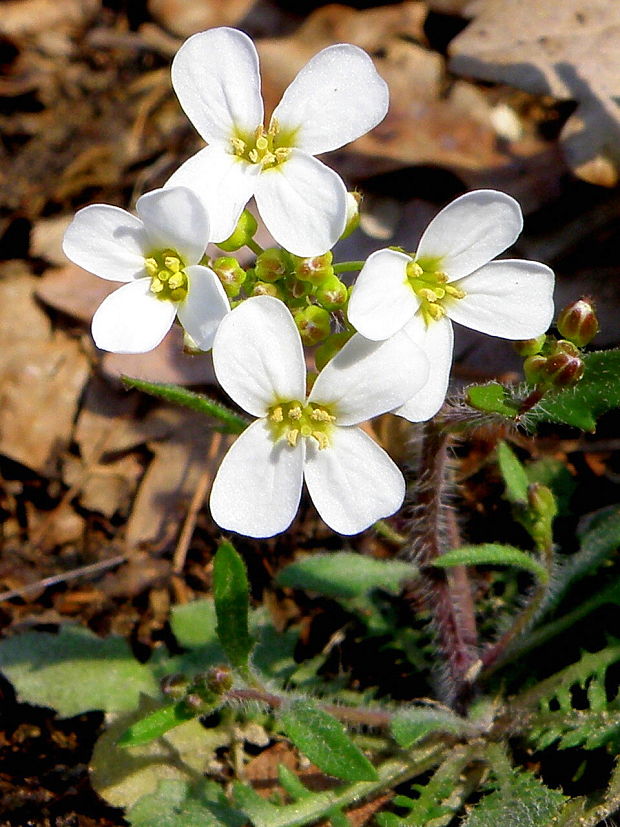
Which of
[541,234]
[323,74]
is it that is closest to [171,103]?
[541,234]

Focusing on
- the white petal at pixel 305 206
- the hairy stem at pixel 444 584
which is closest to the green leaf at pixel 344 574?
the hairy stem at pixel 444 584

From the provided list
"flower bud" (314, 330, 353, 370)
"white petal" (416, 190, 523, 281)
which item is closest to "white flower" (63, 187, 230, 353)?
"flower bud" (314, 330, 353, 370)

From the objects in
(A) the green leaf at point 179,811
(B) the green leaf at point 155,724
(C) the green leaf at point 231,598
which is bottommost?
(A) the green leaf at point 179,811

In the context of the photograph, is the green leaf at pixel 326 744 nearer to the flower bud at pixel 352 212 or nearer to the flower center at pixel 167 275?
the flower center at pixel 167 275

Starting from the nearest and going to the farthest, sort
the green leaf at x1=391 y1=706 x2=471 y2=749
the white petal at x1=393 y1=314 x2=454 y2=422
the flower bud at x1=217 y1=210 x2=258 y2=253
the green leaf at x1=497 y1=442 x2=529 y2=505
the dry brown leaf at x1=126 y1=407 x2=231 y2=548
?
the white petal at x1=393 y1=314 x2=454 y2=422 → the flower bud at x1=217 y1=210 x2=258 y2=253 → the green leaf at x1=391 y1=706 x2=471 y2=749 → the green leaf at x1=497 y1=442 x2=529 y2=505 → the dry brown leaf at x1=126 y1=407 x2=231 y2=548

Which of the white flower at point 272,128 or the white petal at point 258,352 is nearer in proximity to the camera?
the white petal at point 258,352

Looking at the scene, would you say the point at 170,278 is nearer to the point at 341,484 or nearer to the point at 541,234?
the point at 341,484

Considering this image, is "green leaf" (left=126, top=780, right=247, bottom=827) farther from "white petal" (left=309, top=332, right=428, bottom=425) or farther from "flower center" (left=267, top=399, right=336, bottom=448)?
"white petal" (left=309, top=332, right=428, bottom=425)
